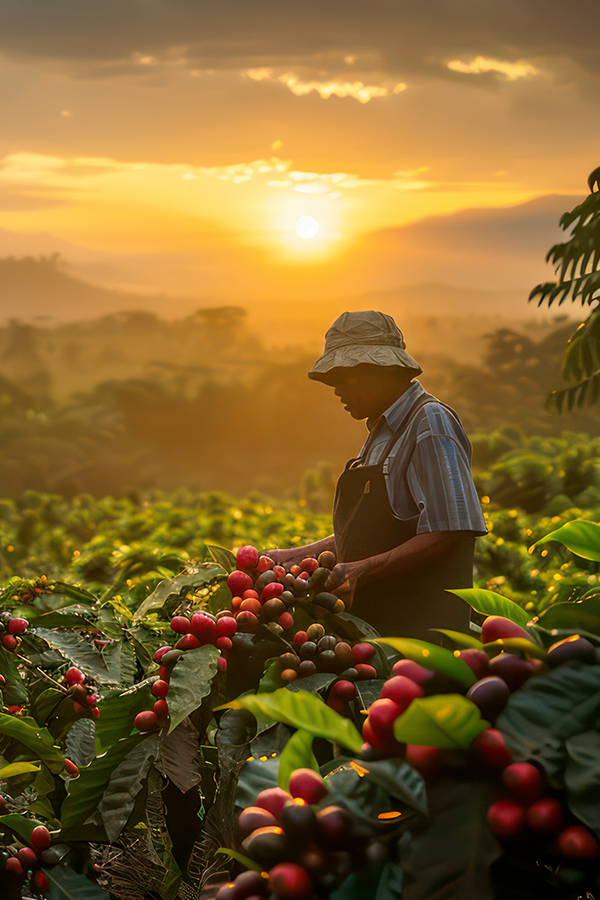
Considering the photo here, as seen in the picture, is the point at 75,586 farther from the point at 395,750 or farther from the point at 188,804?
the point at 395,750

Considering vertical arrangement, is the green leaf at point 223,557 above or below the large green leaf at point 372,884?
above

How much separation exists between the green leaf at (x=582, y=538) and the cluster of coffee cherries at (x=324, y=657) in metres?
0.40

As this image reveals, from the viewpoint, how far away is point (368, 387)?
5.75ft

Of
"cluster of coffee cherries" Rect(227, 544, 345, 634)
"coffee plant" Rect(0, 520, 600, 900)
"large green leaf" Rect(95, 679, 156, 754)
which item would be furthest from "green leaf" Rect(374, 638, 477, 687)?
"large green leaf" Rect(95, 679, 156, 754)

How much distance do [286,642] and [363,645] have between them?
139 mm

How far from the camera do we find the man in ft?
4.98

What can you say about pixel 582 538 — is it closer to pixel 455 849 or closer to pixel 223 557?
pixel 455 849

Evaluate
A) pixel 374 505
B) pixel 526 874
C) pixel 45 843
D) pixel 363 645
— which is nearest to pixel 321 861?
pixel 526 874

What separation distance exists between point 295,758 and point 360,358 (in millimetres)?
1121

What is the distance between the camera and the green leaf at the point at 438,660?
2.25 feet

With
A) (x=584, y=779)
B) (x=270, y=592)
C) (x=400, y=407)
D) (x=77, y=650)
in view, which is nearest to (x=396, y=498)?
(x=400, y=407)

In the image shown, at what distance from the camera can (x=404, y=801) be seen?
65 centimetres

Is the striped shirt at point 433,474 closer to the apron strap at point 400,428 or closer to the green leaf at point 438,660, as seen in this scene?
the apron strap at point 400,428

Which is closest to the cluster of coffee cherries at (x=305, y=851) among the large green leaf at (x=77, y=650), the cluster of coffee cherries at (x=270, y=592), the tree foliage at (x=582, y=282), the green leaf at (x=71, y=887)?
the cluster of coffee cherries at (x=270, y=592)
